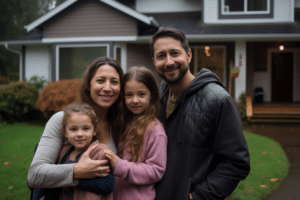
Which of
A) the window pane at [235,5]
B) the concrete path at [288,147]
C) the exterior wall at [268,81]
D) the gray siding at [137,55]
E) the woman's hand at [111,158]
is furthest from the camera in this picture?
the exterior wall at [268,81]

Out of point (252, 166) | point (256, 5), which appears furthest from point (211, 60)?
point (252, 166)

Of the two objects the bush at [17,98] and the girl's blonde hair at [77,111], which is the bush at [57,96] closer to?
the bush at [17,98]

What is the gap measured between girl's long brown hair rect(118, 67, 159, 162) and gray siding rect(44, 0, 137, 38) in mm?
9566

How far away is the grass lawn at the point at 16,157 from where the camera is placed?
4.59 m

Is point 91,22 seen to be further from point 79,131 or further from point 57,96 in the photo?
point 79,131

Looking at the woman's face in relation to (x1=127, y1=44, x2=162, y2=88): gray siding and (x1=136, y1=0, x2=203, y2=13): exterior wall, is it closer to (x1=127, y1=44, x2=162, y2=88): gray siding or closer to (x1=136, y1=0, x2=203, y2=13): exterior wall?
(x1=127, y1=44, x2=162, y2=88): gray siding

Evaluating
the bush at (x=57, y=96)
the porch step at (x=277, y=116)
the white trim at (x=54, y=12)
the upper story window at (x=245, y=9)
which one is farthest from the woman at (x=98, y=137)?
the upper story window at (x=245, y=9)

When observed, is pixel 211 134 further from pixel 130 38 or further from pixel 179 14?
pixel 179 14

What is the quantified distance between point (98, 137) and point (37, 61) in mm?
12090

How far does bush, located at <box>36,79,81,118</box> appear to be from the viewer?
9.76 meters

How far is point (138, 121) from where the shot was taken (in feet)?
7.56

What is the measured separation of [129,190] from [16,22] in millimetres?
31888

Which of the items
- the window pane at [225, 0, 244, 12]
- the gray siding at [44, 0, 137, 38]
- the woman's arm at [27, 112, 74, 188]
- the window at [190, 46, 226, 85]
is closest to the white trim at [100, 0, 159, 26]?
the gray siding at [44, 0, 137, 38]

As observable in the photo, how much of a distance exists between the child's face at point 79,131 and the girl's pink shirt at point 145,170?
0.98 ft
